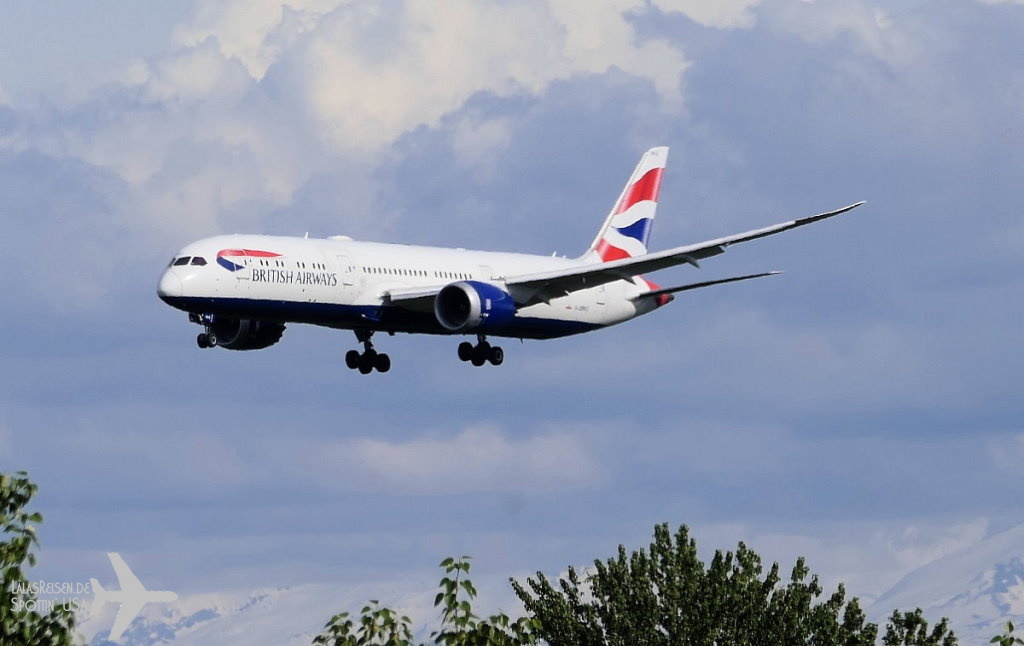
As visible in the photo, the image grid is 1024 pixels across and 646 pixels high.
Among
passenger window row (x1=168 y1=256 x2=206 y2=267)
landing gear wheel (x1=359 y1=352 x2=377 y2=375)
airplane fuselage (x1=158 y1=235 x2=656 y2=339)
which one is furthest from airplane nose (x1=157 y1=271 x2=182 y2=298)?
landing gear wheel (x1=359 y1=352 x2=377 y2=375)

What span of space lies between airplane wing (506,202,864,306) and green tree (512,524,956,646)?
1063cm

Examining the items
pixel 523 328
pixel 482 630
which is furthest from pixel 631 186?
pixel 482 630

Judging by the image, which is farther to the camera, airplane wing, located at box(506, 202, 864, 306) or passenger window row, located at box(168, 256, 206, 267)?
airplane wing, located at box(506, 202, 864, 306)

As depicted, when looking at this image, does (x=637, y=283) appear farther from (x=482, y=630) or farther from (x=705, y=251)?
(x=482, y=630)

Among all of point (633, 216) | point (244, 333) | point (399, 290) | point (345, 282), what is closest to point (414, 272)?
point (399, 290)

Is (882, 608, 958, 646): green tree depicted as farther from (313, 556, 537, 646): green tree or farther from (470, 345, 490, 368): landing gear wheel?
(313, 556, 537, 646): green tree

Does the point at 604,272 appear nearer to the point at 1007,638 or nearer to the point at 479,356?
the point at 479,356

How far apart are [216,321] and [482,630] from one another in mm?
60316

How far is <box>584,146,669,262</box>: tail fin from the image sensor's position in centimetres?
10206

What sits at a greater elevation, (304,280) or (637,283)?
(637,283)

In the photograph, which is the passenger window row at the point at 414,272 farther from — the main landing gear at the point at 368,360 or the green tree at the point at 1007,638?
the green tree at the point at 1007,638

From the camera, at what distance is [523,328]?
291ft

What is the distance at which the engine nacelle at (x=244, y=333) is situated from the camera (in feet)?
288

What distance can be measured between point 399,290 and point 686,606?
17.1 metres
